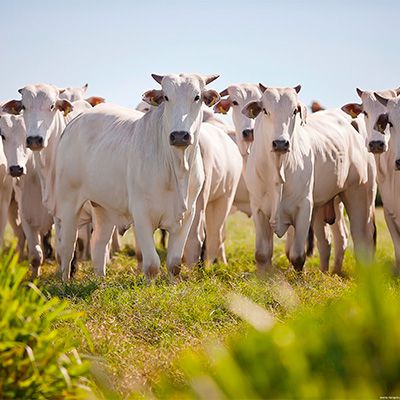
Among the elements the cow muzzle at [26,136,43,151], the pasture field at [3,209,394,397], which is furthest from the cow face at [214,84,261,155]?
the pasture field at [3,209,394,397]

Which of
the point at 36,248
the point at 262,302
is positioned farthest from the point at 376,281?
the point at 36,248

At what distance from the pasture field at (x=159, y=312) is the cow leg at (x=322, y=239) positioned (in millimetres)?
2169

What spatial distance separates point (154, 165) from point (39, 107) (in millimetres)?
2509

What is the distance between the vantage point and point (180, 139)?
26.7 feet

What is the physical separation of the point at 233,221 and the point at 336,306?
18931 millimetres

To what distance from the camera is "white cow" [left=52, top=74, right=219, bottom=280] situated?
8.52 m

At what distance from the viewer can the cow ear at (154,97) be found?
8.73 m

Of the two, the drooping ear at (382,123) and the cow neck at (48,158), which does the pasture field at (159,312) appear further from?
the cow neck at (48,158)

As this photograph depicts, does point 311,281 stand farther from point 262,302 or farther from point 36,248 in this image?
point 36,248

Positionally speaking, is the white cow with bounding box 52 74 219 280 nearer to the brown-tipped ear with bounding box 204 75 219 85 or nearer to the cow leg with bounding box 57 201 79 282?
the brown-tipped ear with bounding box 204 75 219 85

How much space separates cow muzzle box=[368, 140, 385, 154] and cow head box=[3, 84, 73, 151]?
3.62 meters

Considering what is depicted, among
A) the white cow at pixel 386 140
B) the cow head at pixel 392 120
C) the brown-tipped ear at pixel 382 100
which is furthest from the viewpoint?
the brown-tipped ear at pixel 382 100

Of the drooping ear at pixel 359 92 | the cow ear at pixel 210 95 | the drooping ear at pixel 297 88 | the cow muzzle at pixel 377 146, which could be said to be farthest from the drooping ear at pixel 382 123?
the cow ear at pixel 210 95

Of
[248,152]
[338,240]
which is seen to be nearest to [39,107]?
[248,152]
